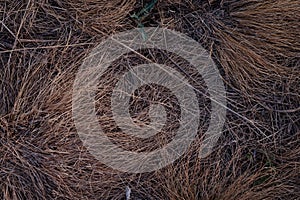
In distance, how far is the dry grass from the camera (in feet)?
5.57

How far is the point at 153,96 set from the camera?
1771 mm

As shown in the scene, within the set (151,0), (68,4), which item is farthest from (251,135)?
(68,4)

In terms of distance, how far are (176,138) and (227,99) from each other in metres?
0.24

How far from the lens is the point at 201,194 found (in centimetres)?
177

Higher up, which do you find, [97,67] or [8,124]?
[97,67]

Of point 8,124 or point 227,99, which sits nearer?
point 8,124

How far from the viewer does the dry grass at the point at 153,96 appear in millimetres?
1699

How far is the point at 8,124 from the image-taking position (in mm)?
1682

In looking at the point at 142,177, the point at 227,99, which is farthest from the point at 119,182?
the point at 227,99

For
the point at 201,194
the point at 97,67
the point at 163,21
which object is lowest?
the point at 201,194

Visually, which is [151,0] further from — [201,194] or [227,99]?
[201,194]

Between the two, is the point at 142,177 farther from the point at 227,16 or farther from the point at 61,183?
the point at 227,16

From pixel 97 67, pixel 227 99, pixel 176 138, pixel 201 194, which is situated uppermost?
pixel 97 67

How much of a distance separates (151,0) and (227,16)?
286 mm
